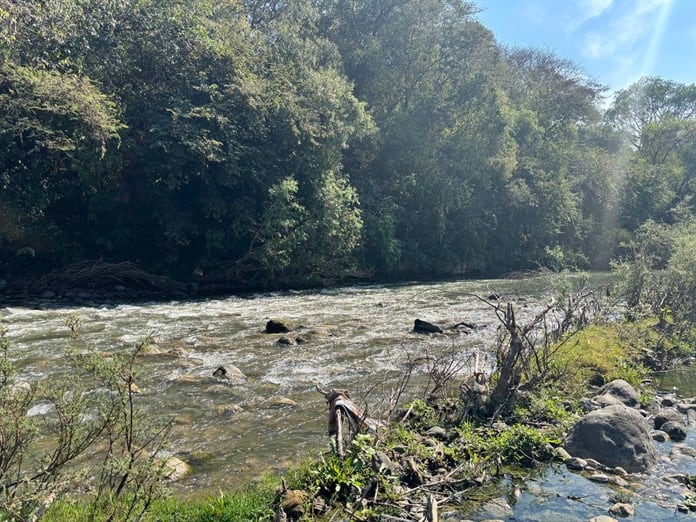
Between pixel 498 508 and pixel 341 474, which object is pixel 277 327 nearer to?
pixel 341 474

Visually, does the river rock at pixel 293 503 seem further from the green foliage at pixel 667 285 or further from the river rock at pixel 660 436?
the green foliage at pixel 667 285

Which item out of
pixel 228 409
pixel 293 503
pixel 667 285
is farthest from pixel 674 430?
pixel 667 285

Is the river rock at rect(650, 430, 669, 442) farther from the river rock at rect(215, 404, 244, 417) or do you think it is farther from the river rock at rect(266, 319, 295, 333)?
the river rock at rect(266, 319, 295, 333)

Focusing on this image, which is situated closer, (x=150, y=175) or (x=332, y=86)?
(x=150, y=175)

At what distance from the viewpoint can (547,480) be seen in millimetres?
5641

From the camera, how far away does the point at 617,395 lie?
807 centimetres

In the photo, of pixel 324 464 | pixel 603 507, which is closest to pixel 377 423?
pixel 324 464

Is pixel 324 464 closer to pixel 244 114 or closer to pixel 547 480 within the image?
pixel 547 480

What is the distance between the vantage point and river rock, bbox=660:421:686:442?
22.3 ft

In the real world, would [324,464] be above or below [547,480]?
above

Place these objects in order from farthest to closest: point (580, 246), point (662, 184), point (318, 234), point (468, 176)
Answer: point (662, 184)
point (580, 246)
point (468, 176)
point (318, 234)

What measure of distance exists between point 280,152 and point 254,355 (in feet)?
47.6

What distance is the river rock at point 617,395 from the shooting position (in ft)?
25.5

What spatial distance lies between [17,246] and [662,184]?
48292 mm
